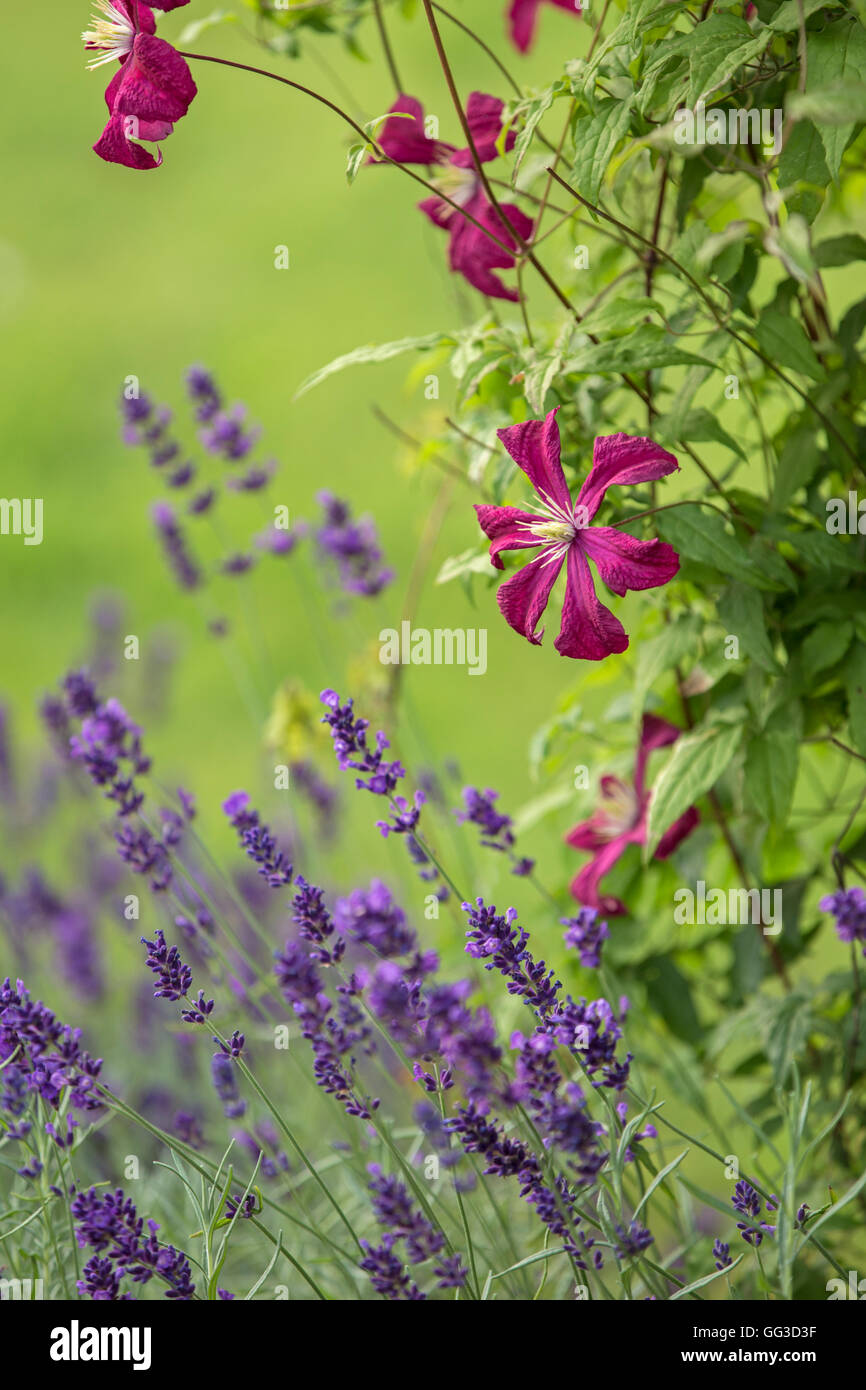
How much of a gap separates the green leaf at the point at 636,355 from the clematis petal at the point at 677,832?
295 millimetres

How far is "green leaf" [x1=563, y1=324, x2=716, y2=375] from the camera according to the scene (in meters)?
0.62

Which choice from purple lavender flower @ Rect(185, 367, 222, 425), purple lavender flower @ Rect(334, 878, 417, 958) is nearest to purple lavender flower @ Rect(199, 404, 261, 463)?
purple lavender flower @ Rect(185, 367, 222, 425)

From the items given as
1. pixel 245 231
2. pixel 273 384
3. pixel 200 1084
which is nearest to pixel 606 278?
pixel 200 1084

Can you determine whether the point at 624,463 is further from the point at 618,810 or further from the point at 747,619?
the point at 618,810

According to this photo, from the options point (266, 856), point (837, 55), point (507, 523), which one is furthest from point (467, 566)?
point (837, 55)

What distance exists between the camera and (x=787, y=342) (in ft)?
2.13

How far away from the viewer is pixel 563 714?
0.84 metres

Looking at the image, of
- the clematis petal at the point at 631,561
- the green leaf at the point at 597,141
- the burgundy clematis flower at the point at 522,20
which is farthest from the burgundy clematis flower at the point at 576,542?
the burgundy clematis flower at the point at 522,20

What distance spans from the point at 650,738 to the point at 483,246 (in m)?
0.32

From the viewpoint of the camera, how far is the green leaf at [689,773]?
689 mm

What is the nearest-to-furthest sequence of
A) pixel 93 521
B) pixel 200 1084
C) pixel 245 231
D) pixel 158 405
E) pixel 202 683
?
pixel 158 405, pixel 200 1084, pixel 202 683, pixel 93 521, pixel 245 231

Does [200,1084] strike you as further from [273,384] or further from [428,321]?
[428,321]

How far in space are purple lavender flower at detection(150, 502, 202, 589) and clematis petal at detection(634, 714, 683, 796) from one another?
0.46 metres
